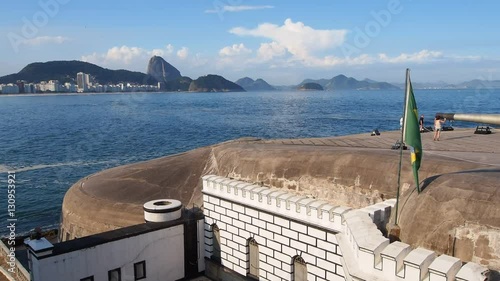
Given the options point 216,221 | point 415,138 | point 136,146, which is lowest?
point 136,146

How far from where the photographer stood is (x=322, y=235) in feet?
44.1

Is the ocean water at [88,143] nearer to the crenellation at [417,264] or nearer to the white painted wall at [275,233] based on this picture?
the white painted wall at [275,233]

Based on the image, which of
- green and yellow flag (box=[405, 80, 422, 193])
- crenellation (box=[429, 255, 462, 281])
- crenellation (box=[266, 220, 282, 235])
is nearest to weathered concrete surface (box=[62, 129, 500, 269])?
crenellation (box=[429, 255, 462, 281])

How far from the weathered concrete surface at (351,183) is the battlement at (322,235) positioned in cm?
105

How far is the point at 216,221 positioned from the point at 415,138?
401 inches

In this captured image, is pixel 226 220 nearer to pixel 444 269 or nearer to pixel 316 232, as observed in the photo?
pixel 316 232

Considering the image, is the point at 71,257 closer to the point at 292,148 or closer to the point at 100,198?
the point at 100,198

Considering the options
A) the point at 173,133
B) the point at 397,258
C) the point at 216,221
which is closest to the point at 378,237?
the point at 397,258

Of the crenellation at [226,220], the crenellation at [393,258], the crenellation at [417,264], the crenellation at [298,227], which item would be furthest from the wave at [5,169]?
the crenellation at [417,264]

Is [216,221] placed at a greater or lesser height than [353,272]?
lesser

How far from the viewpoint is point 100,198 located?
895 inches

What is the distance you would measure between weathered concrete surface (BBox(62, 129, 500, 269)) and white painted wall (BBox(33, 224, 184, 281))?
300cm

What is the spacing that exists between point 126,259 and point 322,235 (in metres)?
7.86

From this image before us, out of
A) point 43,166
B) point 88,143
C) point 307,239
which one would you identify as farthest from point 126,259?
point 88,143
